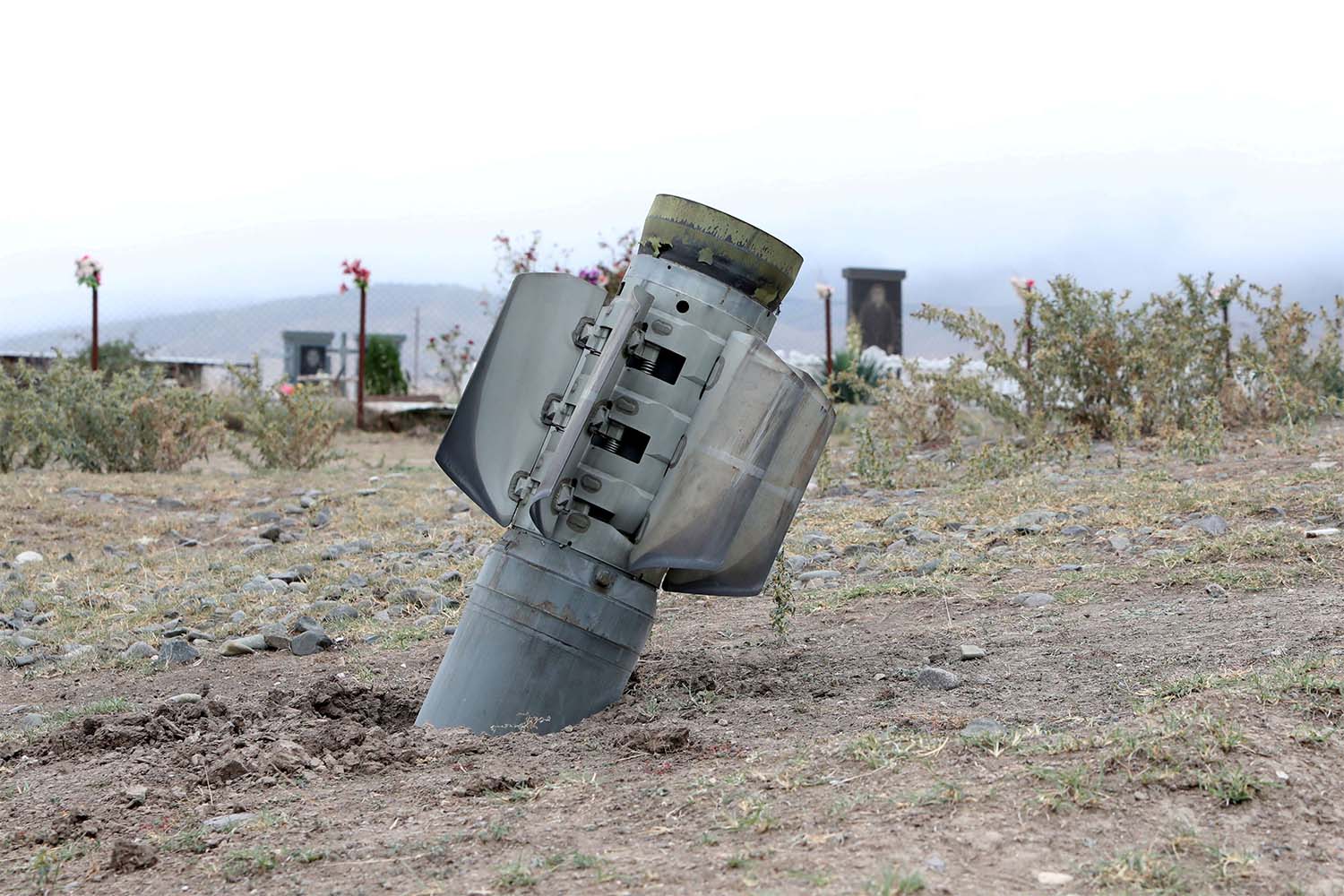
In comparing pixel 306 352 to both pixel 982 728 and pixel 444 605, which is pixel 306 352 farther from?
pixel 982 728

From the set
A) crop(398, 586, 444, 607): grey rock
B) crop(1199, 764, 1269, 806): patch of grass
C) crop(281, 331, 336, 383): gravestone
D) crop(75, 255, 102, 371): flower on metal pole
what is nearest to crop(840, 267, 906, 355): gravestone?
crop(281, 331, 336, 383): gravestone

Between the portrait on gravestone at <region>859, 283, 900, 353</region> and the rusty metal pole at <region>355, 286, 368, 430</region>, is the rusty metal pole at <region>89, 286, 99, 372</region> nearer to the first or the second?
the rusty metal pole at <region>355, 286, 368, 430</region>

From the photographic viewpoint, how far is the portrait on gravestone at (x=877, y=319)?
22344 millimetres

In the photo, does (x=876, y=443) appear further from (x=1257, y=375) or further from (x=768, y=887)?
(x=768, y=887)

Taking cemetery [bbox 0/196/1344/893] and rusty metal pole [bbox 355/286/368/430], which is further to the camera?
rusty metal pole [bbox 355/286/368/430]

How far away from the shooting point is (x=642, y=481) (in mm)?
3250

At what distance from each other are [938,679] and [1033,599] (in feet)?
3.75

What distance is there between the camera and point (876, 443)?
8.52m

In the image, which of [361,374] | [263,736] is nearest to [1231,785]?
[263,736]

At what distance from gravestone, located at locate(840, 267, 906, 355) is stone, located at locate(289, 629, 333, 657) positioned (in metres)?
18.3

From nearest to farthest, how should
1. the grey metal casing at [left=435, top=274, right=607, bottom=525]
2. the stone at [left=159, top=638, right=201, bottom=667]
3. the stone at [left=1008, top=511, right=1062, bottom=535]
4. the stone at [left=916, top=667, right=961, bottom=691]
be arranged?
the stone at [left=916, top=667, right=961, bottom=691] < the grey metal casing at [left=435, top=274, right=607, bottom=525] < the stone at [left=159, top=638, right=201, bottom=667] < the stone at [left=1008, top=511, right=1062, bottom=535]

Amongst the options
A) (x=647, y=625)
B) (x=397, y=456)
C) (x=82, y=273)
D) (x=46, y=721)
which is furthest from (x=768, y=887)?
(x=82, y=273)

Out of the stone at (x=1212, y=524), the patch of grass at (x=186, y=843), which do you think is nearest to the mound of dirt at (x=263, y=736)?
the patch of grass at (x=186, y=843)

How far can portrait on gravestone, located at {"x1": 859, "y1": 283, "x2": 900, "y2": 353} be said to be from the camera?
2234 centimetres
